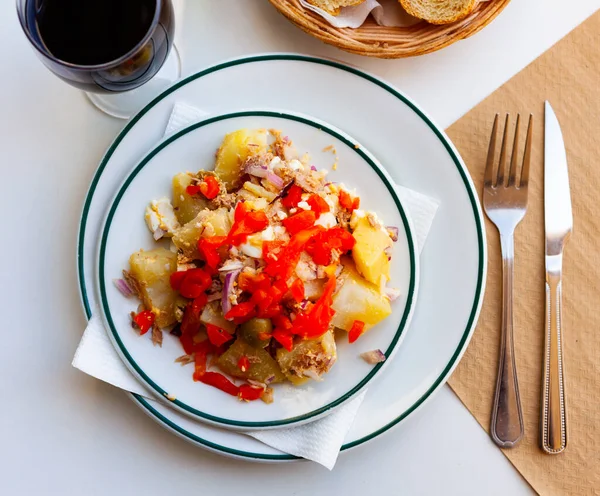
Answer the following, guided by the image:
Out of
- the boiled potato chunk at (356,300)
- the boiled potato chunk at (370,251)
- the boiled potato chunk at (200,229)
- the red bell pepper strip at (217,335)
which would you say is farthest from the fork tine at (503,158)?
the red bell pepper strip at (217,335)

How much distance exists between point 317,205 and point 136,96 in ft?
2.79

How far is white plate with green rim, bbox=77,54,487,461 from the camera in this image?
1.99 m

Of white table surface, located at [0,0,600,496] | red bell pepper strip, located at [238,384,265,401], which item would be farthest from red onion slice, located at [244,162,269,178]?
red bell pepper strip, located at [238,384,265,401]

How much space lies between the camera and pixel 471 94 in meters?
2.20

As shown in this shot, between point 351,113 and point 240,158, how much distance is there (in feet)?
1.41

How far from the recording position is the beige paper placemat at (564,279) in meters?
2.11

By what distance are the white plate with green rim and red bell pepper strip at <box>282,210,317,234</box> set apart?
17.2 inches

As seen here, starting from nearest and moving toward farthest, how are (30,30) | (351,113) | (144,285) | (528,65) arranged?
(30,30)
(144,285)
(351,113)
(528,65)

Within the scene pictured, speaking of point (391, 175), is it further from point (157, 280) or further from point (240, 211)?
point (157, 280)

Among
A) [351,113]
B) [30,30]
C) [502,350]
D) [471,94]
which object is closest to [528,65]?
[471,94]

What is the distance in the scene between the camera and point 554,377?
6.90 feet

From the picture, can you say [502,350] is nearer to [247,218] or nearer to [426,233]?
[426,233]

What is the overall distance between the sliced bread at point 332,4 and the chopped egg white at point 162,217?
838 millimetres

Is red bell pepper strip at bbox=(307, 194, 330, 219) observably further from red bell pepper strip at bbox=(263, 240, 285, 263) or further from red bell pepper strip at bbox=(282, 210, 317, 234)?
red bell pepper strip at bbox=(263, 240, 285, 263)
